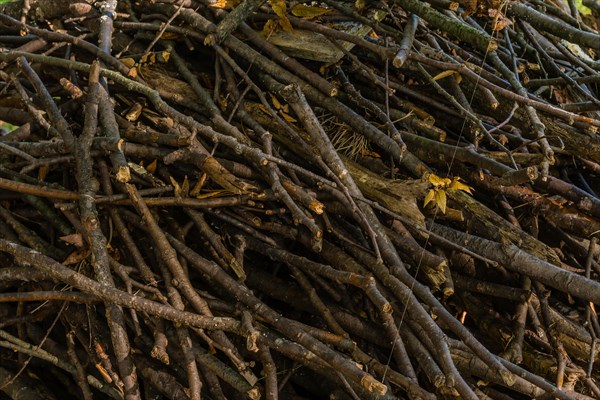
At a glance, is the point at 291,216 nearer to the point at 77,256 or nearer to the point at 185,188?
the point at 185,188

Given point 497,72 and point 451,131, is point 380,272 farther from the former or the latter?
point 497,72

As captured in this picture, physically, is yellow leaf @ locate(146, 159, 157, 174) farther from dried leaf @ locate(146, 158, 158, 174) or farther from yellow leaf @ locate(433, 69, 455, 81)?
yellow leaf @ locate(433, 69, 455, 81)

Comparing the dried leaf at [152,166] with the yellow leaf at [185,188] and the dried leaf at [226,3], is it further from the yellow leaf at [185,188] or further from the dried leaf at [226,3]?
the dried leaf at [226,3]

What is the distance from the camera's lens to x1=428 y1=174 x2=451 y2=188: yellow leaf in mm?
1728

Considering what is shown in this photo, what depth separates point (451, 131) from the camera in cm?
208

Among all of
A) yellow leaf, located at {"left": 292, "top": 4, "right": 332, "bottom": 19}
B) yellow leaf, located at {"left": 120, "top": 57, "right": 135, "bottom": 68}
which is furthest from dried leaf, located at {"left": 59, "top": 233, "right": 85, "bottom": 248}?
yellow leaf, located at {"left": 292, "top": 4, "right": 332, "bottom": 19}

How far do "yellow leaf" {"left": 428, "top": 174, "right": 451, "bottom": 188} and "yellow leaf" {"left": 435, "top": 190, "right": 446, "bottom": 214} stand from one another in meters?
0.02

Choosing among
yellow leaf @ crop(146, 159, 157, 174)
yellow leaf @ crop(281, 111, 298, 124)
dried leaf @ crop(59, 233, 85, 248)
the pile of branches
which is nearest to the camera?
the pile of branches

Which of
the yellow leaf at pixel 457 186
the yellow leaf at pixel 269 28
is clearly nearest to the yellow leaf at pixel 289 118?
the yellow leaf at pixel 269 28

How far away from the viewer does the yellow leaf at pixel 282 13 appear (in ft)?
6.84

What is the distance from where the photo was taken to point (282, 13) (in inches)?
82.2

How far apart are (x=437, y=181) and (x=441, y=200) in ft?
0.18

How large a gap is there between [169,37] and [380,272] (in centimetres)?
117

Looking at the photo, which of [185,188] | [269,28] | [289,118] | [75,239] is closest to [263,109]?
[289,118]
